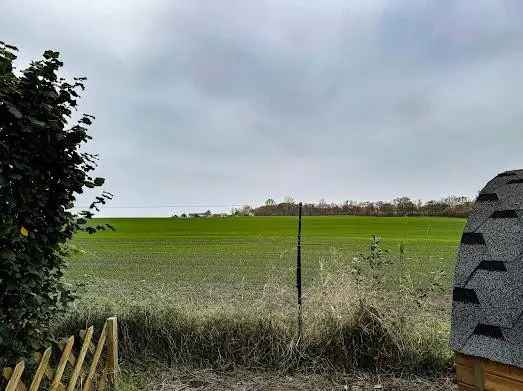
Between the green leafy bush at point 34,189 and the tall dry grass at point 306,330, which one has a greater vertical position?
the green leafy bush at point 34,189

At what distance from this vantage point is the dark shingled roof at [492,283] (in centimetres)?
190

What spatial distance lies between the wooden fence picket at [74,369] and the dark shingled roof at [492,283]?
294 cm

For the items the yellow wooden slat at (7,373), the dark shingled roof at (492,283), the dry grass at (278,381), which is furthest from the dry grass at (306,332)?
the dark shingled roof at (492,283)

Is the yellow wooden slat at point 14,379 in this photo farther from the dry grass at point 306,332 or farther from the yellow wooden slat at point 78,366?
the dry grass at point 306,332

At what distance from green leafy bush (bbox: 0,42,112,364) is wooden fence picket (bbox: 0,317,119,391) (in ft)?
0.85

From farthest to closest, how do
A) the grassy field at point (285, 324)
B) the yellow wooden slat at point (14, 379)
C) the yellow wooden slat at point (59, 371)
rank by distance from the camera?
the grassy field at point (285, 324), the yellow wooden slat at point (59, 371), the yellow wooden slat at point (14, 379)

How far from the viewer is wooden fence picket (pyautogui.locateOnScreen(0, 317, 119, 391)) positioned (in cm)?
341

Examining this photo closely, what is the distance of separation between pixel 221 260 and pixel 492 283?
677cm

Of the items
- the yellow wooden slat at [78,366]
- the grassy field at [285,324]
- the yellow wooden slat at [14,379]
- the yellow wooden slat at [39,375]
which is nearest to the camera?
the yellow wooden slat at [14,379]

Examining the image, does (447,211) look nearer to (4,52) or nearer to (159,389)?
(159,389)

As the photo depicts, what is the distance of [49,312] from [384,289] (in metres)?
3.70

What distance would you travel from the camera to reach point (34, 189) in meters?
3.63

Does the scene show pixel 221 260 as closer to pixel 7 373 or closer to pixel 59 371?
pixel 59 371

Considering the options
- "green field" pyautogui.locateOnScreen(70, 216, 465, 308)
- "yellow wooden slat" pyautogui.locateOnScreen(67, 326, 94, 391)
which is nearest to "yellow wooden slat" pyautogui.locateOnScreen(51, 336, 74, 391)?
"yellow wooden slat" pyautogui.locateOnScreen(67, 326, 94, 391)
